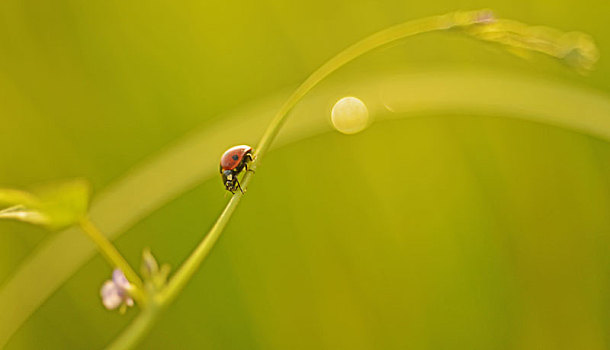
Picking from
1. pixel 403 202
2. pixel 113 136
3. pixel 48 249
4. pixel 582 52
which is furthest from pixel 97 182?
pixel 582 52

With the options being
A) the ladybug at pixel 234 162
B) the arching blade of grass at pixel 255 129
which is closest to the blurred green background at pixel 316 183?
the arching blade of grass at pixel 255 129

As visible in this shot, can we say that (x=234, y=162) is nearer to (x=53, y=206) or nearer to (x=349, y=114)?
(x=53, y=206)

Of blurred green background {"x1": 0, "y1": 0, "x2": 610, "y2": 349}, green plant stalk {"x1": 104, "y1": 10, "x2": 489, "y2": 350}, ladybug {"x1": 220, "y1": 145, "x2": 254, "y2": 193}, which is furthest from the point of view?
blurred green background {"x1": 0, "y1": 0, "x2": 610, "y2": 349}

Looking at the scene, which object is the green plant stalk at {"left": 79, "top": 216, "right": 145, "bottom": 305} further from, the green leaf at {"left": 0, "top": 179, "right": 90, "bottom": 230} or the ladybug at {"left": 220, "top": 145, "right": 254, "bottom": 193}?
the ladybug at {"left": 220, "top": 145, "right": 254, "bottom": 193}

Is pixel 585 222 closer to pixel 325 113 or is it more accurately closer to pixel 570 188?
pixel 570 188

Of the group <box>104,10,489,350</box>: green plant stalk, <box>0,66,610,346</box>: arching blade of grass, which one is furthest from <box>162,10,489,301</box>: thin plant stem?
<box>0,66,610,346</box>: arching blade of grass
